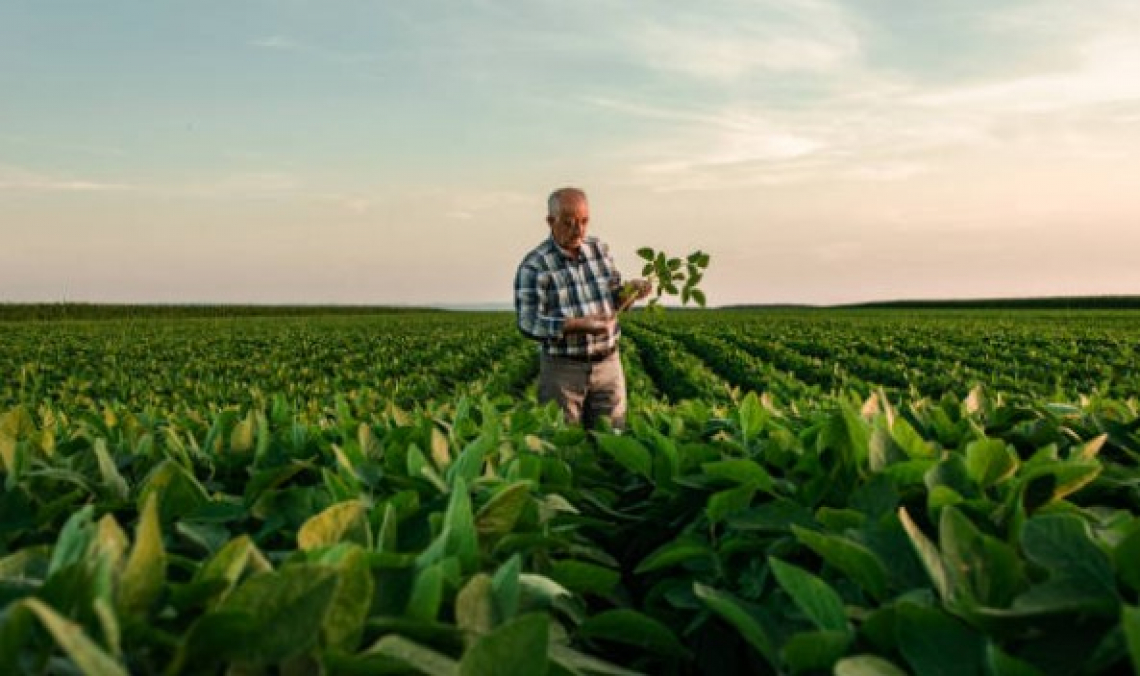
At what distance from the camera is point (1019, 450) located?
2.87 metres

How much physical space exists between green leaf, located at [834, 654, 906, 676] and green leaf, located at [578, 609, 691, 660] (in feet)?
1.43

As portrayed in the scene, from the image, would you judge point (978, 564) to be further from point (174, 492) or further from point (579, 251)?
point (579, 251)

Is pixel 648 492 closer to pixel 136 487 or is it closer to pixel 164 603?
pixel 136 487

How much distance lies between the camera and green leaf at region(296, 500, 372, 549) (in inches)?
57.2

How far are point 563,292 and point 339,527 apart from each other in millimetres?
5939

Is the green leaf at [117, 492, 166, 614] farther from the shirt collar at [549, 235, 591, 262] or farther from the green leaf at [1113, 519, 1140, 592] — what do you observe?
the shirt collar at [549, 235, 591, 262]

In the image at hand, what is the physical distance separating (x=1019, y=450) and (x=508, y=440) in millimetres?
1593

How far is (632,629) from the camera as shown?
161 centimetres

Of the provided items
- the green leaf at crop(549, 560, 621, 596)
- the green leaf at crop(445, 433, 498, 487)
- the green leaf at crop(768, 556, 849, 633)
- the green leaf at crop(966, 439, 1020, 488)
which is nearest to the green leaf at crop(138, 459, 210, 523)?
the green leaf at crop(445, 433, 498, 487)

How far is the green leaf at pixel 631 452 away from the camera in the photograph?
246cm

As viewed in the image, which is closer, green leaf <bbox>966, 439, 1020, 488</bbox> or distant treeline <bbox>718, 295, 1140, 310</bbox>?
green leaf <bbox>966, 439, 1020, 488</bbox>

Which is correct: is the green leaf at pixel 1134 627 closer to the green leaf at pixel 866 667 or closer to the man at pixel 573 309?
the green leaf at pixel 866 667

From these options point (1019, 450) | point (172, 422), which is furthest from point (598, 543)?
point (172, 422)

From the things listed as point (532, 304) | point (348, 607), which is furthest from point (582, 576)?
point (532, 304)
